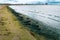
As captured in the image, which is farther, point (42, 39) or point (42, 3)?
point (42, 3)

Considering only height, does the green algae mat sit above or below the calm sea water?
above

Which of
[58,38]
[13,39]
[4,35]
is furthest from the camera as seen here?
[58,38]

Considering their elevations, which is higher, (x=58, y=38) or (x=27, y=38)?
(x=27, y=38)

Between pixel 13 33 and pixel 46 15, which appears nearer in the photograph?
pixel 13 33

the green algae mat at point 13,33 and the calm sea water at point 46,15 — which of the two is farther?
the calm sea water at point 46,15

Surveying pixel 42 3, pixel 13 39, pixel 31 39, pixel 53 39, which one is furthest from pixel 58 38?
pixel 42 3

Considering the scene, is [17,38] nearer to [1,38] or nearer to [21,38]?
[21,38]

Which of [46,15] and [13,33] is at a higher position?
[13,33]

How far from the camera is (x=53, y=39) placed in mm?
19500

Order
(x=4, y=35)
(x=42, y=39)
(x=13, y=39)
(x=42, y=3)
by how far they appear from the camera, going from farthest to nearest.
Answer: (x=42, y=3) < (x=42, y=39) < (x=4, y=35) < (x=13, y=39)

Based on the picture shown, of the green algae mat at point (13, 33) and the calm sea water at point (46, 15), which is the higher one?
the green algae mat at point (13, 33)

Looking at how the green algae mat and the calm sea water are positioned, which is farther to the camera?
the calm sea water

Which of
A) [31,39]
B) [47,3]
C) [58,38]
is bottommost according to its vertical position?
[47,3]

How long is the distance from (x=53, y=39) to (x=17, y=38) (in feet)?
16.6
